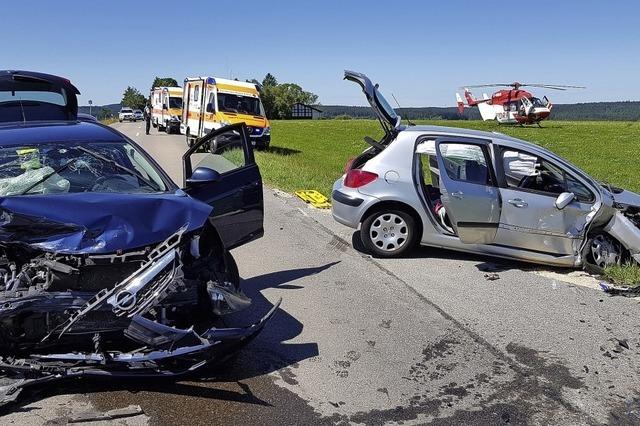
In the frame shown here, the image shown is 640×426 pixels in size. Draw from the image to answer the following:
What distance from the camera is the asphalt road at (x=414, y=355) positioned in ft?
12.3

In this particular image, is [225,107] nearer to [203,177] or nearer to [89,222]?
[203,177]

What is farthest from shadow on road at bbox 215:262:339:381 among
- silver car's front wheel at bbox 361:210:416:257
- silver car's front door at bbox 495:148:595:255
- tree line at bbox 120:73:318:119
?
tree line at bbox 120:73:318:119

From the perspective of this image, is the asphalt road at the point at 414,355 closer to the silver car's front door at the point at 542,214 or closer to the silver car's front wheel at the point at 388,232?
the silver car's front wheel at the point at 388,232

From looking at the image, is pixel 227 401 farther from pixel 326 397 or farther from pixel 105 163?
pixel 105 163

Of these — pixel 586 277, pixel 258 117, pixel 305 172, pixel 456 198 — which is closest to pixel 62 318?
pixel 456 198

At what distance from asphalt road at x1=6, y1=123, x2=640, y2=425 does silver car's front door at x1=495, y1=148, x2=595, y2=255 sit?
37cm

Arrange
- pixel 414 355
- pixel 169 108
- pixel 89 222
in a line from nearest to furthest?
pixel 89 222
pixel 414 355
pixel 169 108

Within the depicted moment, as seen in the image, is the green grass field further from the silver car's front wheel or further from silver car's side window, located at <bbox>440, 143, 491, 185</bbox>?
silver car's side window, located at <bbox>440, 143, 491, 185</bbox>

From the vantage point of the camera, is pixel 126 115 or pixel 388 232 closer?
pixel 388 232

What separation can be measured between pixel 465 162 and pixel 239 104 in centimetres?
1758

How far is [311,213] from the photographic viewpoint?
10.7m

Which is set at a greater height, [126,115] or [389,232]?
[389,232]

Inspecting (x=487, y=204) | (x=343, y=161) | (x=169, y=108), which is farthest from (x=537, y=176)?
(x=169, y=108)

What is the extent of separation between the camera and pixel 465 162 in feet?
23.4
